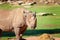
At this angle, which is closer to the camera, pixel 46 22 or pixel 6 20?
pixel 6 20

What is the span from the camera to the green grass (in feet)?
11.0

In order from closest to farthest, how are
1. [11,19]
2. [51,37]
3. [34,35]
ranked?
[11,19], [51,37], [34,35]

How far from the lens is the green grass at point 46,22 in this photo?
132 inches

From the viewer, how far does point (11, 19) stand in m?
2.83

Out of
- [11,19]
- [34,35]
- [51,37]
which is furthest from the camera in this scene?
[34,35]

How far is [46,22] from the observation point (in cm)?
339

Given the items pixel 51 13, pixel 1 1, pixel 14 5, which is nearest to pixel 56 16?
pixel 51 13

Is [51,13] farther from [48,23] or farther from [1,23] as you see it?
[1,23]

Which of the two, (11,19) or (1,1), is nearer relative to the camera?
(11,19)

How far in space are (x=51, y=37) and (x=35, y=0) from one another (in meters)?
0.70

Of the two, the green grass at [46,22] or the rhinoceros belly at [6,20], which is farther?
the green grass at [46,22]

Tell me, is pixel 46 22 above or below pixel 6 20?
below

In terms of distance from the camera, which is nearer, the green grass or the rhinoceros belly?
the rhinoceros belly

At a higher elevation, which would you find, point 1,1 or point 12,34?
point 1,1
